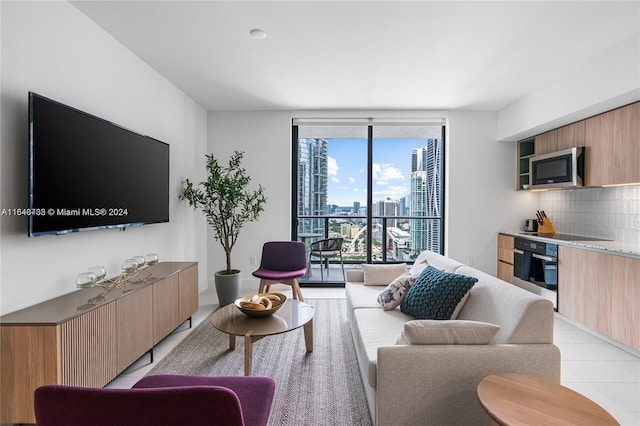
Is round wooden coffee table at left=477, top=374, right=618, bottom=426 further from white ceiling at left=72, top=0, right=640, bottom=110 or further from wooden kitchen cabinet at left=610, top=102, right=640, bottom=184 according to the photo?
wooden kitchen cabinet at left=610, top=102, right=640, bottom=184

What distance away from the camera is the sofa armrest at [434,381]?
1464 millimetres

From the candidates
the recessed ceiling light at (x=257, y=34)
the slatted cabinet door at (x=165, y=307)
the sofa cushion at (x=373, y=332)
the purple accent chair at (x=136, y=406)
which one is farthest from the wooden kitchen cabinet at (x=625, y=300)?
the slatted cabinet door at (x=165, y=307)

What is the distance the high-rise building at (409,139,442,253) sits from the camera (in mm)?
4891

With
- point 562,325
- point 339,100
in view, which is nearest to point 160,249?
point 339,100

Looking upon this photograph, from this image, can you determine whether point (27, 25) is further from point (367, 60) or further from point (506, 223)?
point (506, 223)

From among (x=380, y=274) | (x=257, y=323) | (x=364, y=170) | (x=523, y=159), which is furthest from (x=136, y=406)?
(x=523, y=159)

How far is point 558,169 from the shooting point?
370cm

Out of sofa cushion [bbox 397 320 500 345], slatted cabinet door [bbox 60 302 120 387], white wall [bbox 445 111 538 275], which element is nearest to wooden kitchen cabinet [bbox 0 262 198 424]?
slatted cabinet door [bbox 60 302 120 387]

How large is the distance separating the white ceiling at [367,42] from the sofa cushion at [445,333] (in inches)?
83.9

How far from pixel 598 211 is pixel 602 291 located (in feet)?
3.96

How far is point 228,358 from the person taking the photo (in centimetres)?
252

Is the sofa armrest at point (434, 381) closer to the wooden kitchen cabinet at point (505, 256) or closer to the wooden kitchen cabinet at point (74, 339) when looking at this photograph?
the wooden kitchen cabinet at point (74, 339)

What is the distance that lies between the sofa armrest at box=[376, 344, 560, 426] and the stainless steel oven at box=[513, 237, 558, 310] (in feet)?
8.51

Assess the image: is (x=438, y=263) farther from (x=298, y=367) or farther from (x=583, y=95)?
(x=583, y=95)
